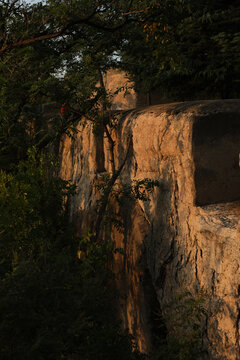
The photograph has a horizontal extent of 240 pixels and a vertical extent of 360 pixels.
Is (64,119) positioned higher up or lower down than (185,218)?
higher up

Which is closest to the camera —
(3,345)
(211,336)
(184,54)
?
(3,345)

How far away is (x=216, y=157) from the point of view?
423 cm

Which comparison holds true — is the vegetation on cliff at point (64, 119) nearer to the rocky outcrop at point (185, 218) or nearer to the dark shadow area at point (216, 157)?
the rocky outcrop at point (185, 218)

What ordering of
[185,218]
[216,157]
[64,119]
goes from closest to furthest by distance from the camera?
1. [216,157]
2. [185,218]
3. [64,119]

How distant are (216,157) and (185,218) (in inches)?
29.3

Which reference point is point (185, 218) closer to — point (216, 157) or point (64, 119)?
point (216, 157)

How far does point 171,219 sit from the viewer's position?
15.5 ft

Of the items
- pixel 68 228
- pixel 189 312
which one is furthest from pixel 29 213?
pixel 189 312

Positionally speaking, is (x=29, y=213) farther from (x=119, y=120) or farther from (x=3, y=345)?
(x=3, y=345)

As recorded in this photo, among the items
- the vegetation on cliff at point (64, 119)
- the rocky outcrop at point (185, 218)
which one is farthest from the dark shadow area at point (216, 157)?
the vegetation on cliff at point (64, 119)

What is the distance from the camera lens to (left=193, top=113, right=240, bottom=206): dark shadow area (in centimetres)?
421

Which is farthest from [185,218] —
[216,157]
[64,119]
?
[64,119]

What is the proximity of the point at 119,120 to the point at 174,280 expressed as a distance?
2.71 meters

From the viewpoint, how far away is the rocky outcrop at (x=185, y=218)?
12.4 feet
